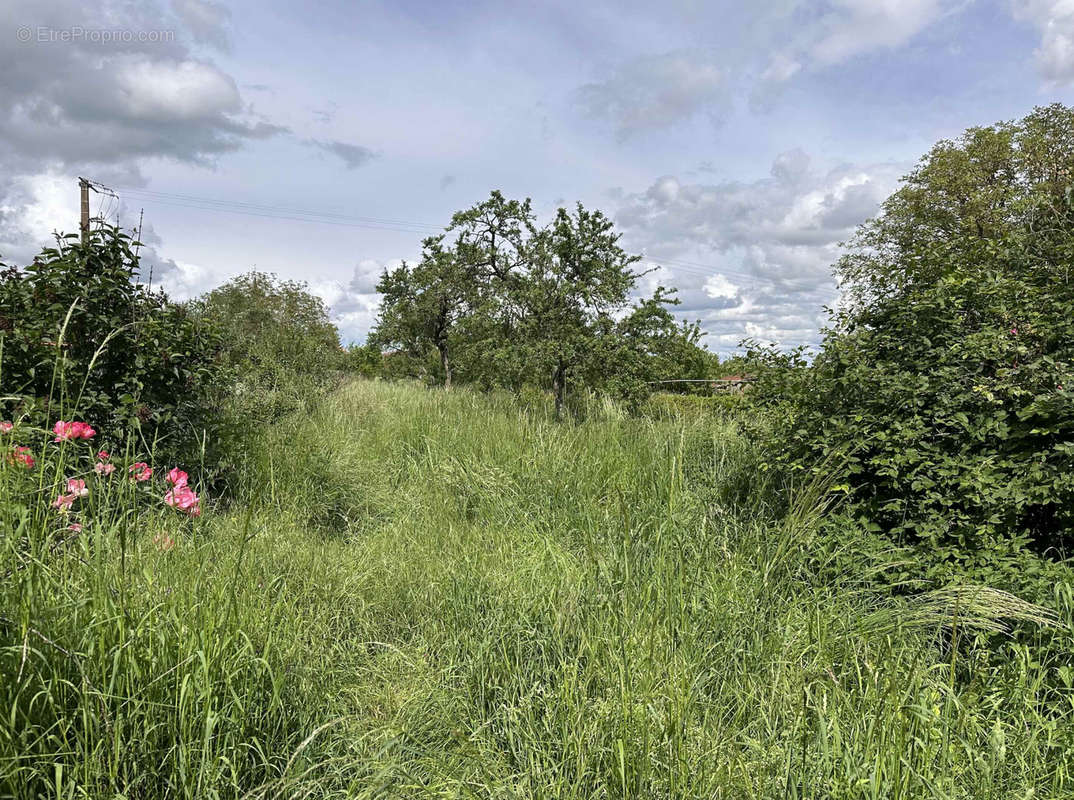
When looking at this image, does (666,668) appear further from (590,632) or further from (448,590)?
(448,590)

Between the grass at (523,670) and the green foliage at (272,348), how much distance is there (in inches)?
136

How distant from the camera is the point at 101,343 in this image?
12.9ft

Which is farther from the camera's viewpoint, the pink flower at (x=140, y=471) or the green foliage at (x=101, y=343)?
the green foliage at (x=101, y=343)

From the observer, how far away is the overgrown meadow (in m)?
1.64

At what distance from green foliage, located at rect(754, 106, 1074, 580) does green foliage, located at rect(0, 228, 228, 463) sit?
15.3 ft

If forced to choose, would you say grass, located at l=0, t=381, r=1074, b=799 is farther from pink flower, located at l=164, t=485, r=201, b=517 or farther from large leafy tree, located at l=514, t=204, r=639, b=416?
large leafy tree, located at l=514, t=204, r=639, b=416

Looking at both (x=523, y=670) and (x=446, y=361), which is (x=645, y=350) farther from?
(x=446, y=361)

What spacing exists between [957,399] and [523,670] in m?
2.79

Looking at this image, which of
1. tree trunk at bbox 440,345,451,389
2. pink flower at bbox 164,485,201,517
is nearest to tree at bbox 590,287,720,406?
pink flower at bbox 164,485,201,517

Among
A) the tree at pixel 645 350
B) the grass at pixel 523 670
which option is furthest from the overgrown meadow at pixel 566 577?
the tree at pixel 645 350

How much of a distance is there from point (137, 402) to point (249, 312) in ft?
53.0

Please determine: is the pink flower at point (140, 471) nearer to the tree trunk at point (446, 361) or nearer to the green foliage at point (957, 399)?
the green foliage at point (957, 399)

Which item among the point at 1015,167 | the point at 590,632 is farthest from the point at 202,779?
the point at 1015,167

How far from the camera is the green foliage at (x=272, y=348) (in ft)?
23.4
